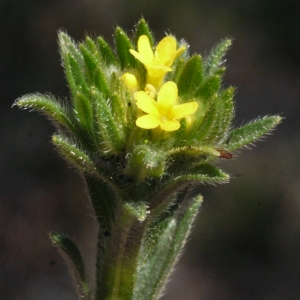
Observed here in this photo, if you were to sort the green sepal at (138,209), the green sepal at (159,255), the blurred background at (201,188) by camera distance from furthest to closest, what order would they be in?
the blurred background at (201,188)
the green sepal at (159,255)
the green sepal at (138,209)

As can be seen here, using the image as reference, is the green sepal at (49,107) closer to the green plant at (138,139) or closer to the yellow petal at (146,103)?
the green plant at (138,139)

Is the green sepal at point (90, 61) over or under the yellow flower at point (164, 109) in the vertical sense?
over

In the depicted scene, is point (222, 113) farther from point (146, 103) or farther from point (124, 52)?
point (124, 52)

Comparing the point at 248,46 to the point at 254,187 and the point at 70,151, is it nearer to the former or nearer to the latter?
the point at 254,187

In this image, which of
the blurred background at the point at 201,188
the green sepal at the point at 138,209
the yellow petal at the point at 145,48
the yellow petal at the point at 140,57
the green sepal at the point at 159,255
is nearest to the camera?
the green sepal at the point at 138,209

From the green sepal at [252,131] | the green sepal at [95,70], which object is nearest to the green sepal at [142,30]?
the green sepal at [95,70]

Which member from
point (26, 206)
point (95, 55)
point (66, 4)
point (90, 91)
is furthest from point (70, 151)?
point (66, 4)

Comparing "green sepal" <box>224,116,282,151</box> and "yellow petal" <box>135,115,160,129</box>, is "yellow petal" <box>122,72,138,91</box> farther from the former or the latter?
"green sepal" <box>224,116,282,151</box>
